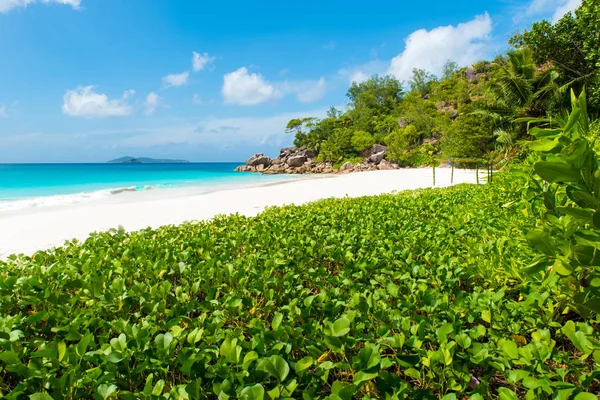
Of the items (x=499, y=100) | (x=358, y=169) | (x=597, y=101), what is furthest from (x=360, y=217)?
(x=358, y=169)

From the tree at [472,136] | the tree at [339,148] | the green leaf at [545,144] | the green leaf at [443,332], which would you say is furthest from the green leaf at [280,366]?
the tree at [339,148]

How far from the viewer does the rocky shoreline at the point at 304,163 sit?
5856cm

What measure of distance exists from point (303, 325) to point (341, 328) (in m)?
0.39

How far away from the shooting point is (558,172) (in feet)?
3.91

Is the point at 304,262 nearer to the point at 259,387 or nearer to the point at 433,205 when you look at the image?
the point at 259,387

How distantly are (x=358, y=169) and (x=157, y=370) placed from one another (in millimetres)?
57185

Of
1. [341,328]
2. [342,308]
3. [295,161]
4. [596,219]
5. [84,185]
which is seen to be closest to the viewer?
[596,219]

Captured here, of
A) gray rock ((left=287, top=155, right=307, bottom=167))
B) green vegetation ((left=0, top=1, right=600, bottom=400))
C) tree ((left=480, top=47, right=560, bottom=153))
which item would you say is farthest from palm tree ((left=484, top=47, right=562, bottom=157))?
gray rock ((left=287, top=155, right=307, bottom=167))

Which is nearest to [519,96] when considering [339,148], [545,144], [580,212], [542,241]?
[542,241]

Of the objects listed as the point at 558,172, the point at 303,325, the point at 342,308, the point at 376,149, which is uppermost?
the point at 376,149

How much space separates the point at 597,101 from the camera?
18156 mm

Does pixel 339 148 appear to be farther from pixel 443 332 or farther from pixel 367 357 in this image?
pixel 367 357

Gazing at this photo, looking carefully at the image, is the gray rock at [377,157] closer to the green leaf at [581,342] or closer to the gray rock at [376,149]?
the gray rock at [376,149]

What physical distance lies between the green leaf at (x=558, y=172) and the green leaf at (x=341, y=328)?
3.33 feet
